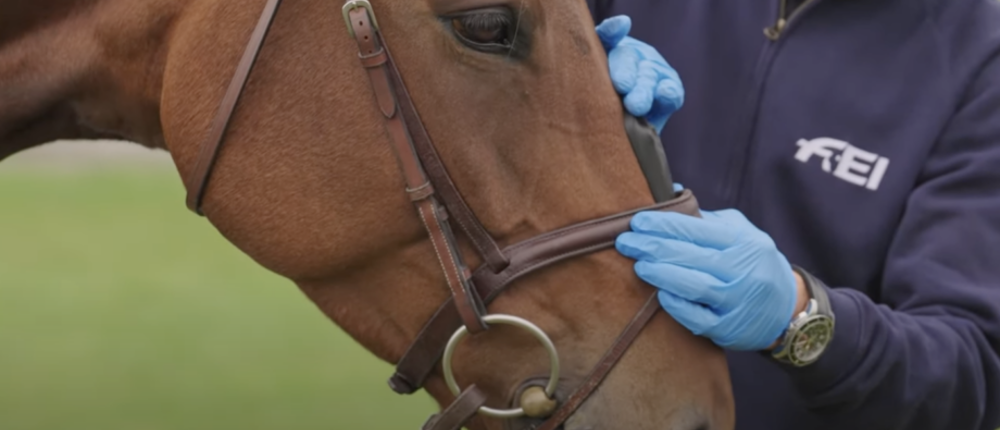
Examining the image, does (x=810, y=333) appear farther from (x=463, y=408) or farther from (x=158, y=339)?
(x=158, y=339)

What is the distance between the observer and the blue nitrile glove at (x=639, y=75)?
2096mm

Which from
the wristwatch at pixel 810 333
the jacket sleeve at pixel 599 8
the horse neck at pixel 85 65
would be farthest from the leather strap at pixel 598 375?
the jacket sleeve at pixel 599 8

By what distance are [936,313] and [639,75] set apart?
0.83m

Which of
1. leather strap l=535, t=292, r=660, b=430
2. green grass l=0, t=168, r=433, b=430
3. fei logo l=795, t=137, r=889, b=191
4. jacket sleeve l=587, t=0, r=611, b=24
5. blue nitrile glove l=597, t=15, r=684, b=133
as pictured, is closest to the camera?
leather strap l=535, t=292, r=660, b=430

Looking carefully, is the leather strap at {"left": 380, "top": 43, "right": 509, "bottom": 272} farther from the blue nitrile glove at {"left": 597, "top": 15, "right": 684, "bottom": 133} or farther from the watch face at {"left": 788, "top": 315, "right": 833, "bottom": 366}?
the watch face at {"left": 788, "top": 315, "right": 833, "bottom": 366}

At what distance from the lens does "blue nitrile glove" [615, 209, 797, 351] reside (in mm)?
1967

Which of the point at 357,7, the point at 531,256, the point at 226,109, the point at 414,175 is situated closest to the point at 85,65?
the point at 226,109

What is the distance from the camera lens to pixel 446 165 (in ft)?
6.45

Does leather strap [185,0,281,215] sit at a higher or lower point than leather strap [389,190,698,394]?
higher

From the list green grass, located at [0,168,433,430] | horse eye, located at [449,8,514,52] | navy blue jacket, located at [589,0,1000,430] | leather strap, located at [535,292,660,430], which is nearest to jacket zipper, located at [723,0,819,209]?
navy blue jacket, located at [589,0,1000,430]

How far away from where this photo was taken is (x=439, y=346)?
201cm

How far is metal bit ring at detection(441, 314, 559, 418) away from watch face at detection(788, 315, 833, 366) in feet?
1.70

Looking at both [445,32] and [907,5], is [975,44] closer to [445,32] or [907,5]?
[907,5]

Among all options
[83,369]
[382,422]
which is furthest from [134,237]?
[382,422]
